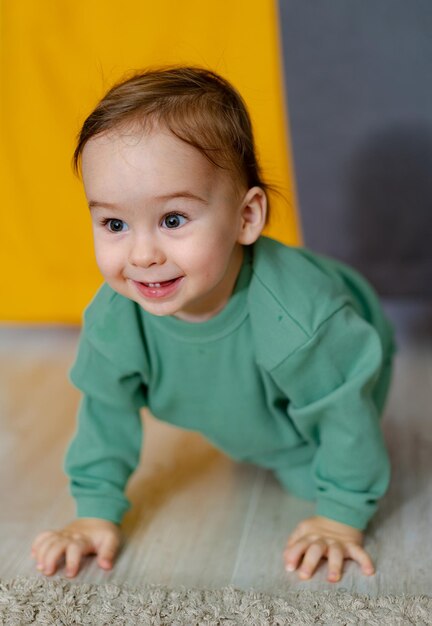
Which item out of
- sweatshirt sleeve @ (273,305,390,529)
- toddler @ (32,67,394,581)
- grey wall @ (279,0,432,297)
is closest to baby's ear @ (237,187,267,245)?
toddler @ (32,67,394,581)

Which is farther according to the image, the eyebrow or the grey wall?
the grey wall

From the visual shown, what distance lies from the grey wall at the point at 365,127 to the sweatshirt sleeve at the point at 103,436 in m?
0.50

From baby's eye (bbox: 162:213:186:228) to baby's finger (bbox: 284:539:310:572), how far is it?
38 cm

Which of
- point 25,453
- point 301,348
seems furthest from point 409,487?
point 25,453

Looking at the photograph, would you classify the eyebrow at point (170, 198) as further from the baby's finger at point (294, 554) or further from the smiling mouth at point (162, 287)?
the baby's finger at point (294, 554)

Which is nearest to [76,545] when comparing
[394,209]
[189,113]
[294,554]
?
[294,554]

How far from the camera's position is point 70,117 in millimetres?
1321

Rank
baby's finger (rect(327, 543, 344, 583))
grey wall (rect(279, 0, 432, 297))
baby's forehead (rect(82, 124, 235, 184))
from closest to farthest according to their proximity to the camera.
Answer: baby's forehead (rect(82, 124, 235, 184)) < baby's finger (rect(327, 543, 344, 583)) < grey wall (rect(279, 0, 432, 297))

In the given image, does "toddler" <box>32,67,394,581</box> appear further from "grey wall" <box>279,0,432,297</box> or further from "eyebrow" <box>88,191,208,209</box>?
"grey wall" <box>279,0,432,297</box>

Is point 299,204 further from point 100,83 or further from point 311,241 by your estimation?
point 100,83

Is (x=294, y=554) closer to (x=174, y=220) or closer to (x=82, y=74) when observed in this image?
(x=174, y=220)

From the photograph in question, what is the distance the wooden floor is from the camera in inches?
36.3

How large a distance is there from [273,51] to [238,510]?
0.68 m

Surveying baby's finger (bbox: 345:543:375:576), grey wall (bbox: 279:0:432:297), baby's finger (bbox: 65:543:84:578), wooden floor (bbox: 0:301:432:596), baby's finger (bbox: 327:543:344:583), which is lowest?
wooden floor (bbox: 0:301:432:596)
